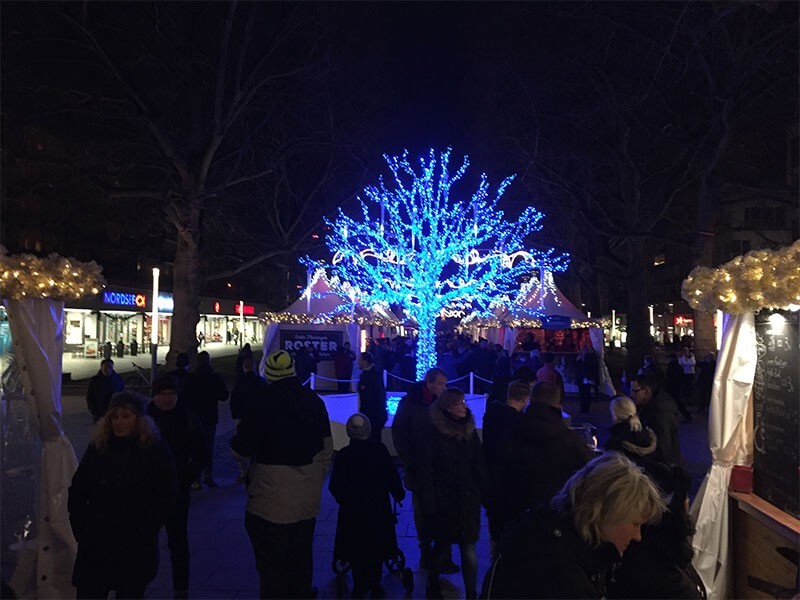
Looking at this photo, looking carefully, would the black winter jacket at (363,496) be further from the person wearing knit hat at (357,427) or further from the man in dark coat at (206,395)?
the man in dark coat at (206,395)

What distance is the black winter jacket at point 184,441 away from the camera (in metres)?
5.35

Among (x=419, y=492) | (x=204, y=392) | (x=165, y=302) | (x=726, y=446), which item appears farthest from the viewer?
(x=165, y=302)

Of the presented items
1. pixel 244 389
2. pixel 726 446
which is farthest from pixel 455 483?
pixel 244 389

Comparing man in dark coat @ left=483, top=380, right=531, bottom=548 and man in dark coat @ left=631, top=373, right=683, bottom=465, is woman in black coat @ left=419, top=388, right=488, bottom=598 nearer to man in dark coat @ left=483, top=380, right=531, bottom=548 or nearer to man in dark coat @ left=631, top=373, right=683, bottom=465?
man in dark coat @ left=483, top=380, right=531, bottom=548

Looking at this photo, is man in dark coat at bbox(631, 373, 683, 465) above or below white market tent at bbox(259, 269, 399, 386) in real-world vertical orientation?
below

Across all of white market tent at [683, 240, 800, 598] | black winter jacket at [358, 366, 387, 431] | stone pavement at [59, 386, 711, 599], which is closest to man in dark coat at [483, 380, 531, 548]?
stone pavement at [59, 386, 711, 599]

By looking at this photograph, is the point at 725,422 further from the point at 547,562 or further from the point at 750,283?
the point at 547,562

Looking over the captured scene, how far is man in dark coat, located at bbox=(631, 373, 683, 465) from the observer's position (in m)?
5.90

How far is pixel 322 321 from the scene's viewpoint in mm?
21078

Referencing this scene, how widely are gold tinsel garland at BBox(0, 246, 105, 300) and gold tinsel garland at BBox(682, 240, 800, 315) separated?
5.54 m

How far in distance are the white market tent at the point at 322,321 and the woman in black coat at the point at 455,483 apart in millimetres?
13948

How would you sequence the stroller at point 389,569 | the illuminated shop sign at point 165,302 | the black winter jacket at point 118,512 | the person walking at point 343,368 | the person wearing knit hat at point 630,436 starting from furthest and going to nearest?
the illuminated shop sign at point 165,302, the person walking at point 343,368, the stroller at point 389,569, the person wearing knit hat at point 630,436, the black winter jacket at point 118,512

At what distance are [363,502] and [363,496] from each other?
0.18 ft

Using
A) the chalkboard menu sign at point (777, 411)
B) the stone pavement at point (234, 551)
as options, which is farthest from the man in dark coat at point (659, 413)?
the stone pavement at point (234, 551)
